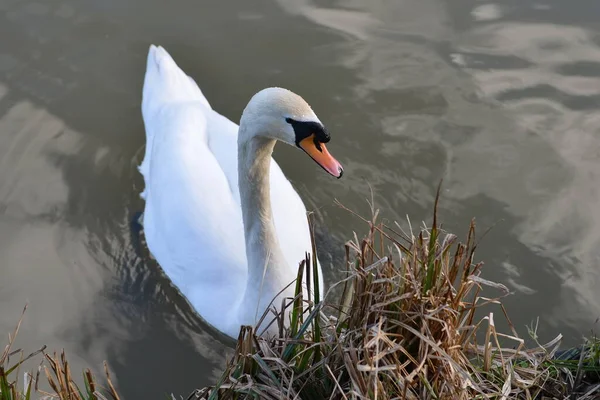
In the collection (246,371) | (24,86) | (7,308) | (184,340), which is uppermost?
(24,86)

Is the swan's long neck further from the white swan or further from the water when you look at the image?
the water

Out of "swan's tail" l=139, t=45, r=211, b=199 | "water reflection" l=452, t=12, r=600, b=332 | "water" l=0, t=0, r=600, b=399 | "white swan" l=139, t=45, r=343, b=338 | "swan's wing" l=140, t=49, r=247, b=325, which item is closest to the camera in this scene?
"white swan" l=139, t=45, r=343, b=338

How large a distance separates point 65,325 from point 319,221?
1889mm

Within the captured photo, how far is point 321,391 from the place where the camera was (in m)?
3.35

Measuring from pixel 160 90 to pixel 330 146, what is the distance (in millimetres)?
1397

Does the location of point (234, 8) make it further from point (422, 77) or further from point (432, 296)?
point (432, 296)

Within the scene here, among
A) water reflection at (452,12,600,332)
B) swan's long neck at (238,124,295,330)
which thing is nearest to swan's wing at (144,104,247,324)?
swan's long neck at (238,124,295,330)

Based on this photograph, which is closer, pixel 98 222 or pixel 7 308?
pixel 7 308

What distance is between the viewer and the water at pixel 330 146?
17.4ft

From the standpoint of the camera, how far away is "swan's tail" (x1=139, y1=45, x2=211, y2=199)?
6.09 meters

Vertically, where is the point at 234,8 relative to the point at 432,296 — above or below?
above

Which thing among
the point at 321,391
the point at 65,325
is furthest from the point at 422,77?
the point at 321,391

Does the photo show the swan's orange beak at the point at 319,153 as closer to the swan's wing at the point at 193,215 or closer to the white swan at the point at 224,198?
the white swan at the point at 224,198

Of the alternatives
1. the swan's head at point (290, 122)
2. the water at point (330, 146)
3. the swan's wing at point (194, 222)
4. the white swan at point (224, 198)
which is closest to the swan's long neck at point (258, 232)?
the white swan at point (224, 198)
